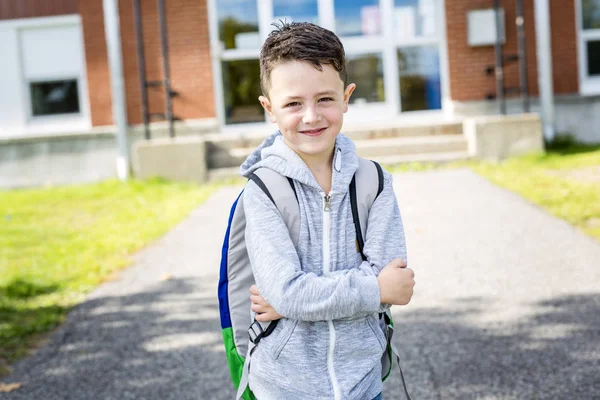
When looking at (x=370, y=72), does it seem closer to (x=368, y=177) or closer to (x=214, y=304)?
(x=214, y=304)

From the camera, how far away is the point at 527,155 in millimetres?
11367

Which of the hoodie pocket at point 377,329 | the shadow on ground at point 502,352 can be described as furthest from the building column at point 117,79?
the hoodie pocket at point 377,329

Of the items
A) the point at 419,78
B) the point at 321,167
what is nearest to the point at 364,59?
the point at 419,78

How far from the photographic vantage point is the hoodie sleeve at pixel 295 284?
2.03 metres

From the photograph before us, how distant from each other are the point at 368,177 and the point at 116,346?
9.09 feet

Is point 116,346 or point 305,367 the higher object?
point 305,367

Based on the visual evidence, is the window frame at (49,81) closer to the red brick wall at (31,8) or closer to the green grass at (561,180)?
the red brick wall at (31,8)

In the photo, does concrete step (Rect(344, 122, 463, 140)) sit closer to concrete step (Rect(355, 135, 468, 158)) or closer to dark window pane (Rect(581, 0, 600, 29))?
concrete step (Rect(355, 135, 468, 158))

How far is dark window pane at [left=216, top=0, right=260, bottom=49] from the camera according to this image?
13094 millimetres

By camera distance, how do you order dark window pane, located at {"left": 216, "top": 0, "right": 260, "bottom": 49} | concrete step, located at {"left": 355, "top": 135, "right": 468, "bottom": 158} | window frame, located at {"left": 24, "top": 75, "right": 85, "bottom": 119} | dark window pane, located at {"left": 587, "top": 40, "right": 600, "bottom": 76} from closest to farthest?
concrete step, located at {"left": 355, "top": 135, "right": 468, "bottom": 158}
dark window pane, located at {"left": 216, "top": 0, "right": 260, "bottom": 49}
dark window pane, located at {"left": 587, "top": 40, "right": 600, "bottom": 76}
window frame, located at {"left": 24, "top": 75, "right": 85, "bottom": 119}

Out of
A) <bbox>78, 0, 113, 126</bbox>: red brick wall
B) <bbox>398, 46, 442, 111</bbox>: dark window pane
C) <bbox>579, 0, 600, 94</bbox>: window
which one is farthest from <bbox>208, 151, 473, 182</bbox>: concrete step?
<bbox>579, 0, 600, 94</bbox>: window

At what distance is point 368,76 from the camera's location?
519 inches

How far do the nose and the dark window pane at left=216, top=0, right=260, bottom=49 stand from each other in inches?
445

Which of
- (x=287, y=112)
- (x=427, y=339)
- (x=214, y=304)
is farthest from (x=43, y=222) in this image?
(x=287, y=112)
